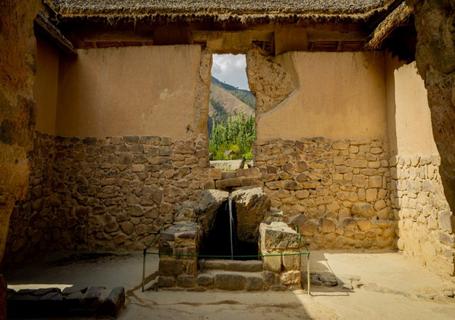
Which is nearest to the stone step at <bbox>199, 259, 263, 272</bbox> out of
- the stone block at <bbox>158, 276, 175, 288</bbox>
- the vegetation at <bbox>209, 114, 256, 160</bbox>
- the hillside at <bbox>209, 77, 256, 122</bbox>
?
the stone block at <bbox>158, 276, 175, 288</bbox>

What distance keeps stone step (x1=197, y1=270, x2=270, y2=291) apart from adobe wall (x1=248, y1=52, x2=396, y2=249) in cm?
235

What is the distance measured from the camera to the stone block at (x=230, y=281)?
13.0 ft

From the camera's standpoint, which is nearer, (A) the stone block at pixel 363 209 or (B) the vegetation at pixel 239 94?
(A) the stone block at pixel 363 209

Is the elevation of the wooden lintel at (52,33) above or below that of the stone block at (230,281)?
above

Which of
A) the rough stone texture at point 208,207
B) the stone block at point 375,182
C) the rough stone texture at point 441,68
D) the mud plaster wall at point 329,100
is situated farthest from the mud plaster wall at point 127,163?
the rough stone texture at point 441,68

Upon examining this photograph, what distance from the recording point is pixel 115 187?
20.4 feet

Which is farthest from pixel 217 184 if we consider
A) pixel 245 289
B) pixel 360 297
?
pixel 360 297

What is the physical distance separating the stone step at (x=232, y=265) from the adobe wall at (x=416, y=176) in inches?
110

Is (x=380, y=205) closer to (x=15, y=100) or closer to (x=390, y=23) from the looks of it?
(x=390, y=23)

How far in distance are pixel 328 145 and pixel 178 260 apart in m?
3.90

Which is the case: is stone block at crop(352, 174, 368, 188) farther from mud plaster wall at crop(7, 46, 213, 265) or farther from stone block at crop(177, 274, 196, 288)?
stone block at crop(177, 274, 196, 288)

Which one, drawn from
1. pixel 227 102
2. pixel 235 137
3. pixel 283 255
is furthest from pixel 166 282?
pixel 227 102

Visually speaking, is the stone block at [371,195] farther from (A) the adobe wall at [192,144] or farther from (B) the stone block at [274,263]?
(B) the stone block at [274,263]

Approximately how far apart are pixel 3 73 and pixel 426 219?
5.75 metres
